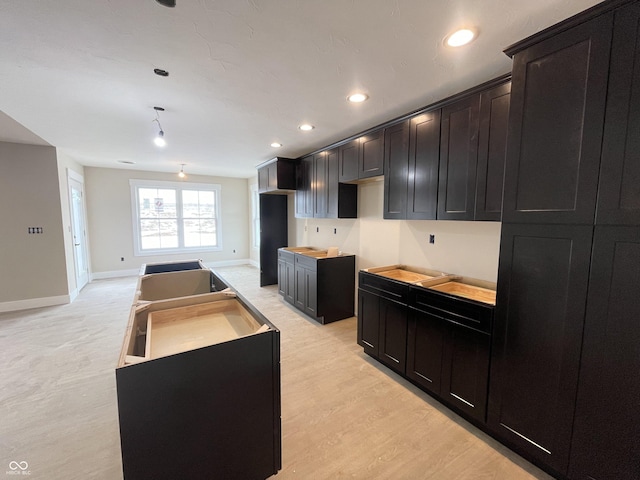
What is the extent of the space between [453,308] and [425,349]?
49 cm

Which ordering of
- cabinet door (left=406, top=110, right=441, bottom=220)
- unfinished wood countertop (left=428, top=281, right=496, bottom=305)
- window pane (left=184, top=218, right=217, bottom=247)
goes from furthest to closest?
1. window pane (left=184, top=218, right=217, bottom=247)
2. cabinet door (left=406, top=110, right=441, bottom=220)
3. unfinished wood countertop (left=428, top=281, right=496, bottom=305)

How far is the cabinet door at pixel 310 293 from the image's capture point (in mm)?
3750

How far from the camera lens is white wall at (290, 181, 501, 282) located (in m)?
2.41

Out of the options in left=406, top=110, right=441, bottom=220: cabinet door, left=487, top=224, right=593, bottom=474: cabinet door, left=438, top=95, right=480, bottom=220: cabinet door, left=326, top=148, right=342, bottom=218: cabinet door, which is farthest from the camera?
left=326, top=148, right=342, bottom=218: cabinet door

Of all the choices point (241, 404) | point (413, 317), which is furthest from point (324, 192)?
point (241, 404)

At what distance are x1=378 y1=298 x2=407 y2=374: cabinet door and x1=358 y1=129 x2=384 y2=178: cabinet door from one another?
4.88 feet

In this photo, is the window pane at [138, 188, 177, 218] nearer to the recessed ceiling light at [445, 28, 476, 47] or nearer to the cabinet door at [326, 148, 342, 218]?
the cabinet door at [326, 148, 342, 218]

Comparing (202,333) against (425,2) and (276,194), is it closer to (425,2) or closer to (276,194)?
(425,2)

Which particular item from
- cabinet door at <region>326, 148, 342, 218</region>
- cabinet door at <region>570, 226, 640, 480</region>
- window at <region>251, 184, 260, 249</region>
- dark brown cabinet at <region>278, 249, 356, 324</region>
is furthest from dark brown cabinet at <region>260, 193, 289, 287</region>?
cabinet door at <region>570, 226, 640, 480</region>

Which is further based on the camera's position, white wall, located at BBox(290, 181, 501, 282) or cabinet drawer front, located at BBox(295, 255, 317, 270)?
cabinet drawer front, located at BBox(295, 255, 317, 270)

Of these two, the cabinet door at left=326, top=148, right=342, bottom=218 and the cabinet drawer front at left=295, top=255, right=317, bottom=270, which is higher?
the cabinet door at left=326, top=148, right=342, bottom=218

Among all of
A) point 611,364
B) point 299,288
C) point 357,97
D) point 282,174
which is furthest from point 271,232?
point 611,364

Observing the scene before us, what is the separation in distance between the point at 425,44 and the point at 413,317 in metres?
2.04

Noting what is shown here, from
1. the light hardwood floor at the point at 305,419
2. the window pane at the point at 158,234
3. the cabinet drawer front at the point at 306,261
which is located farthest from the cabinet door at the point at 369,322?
the window pane at the point at 158,234
